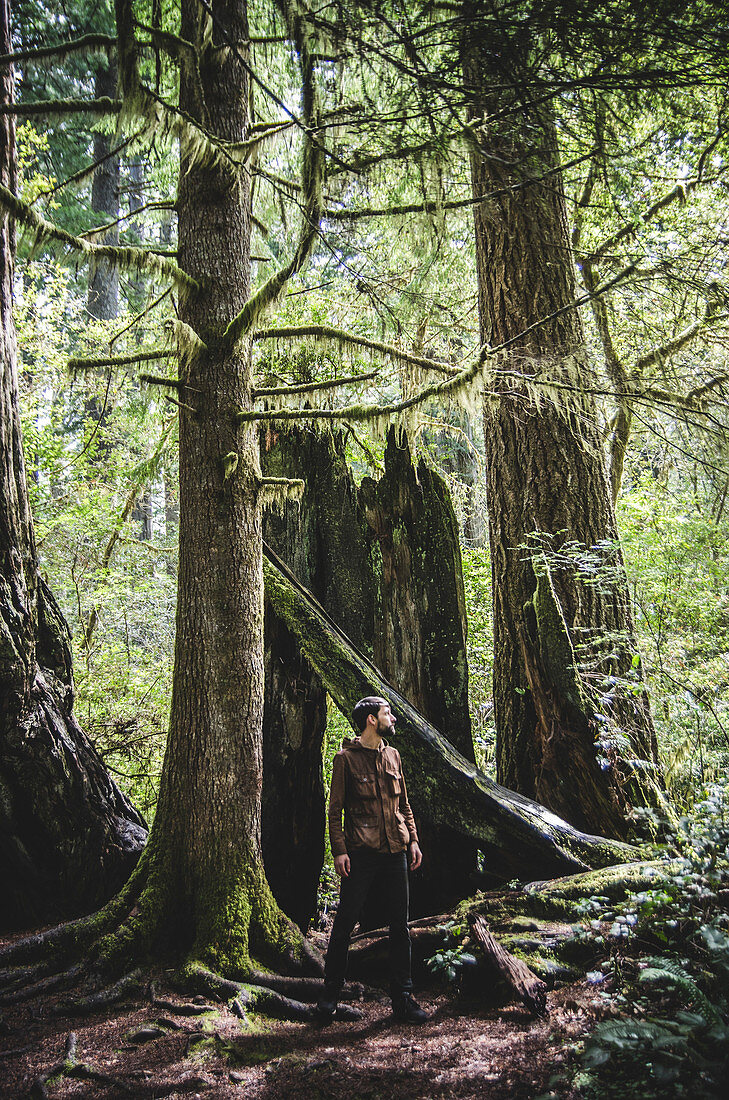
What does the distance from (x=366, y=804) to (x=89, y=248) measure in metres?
4.32

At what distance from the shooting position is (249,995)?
387cm

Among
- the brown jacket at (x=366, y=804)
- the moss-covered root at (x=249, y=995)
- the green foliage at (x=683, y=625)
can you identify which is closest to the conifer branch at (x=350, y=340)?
the green foliage at (x=683, y=625)

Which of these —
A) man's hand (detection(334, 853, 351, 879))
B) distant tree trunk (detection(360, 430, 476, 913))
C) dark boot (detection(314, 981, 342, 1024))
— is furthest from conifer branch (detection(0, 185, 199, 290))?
dark boot (detection(314, 981, 342, 1024))

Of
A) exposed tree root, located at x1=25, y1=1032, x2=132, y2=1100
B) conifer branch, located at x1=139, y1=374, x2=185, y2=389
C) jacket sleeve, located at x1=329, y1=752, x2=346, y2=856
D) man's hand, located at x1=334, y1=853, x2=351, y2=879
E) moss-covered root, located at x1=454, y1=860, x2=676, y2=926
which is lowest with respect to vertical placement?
exposed tree root, located at x1=25, y1=1032, x2=132, y2=1100

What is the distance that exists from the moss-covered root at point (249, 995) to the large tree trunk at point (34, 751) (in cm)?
142

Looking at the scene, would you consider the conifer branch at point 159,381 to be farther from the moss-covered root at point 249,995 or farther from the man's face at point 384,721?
the moss-covered root at point 249,995

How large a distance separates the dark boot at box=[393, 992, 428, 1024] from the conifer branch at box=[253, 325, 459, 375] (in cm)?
455

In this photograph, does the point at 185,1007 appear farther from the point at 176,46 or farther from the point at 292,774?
the point at 176,46

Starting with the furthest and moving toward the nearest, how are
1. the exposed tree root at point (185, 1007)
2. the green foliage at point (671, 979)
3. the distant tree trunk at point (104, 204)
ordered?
the distant tree trunk at point (104, 204), the exposed tree root at point (185, 1007), the green foliage at point (671, 979)

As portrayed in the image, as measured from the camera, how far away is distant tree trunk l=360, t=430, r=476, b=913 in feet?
19.8

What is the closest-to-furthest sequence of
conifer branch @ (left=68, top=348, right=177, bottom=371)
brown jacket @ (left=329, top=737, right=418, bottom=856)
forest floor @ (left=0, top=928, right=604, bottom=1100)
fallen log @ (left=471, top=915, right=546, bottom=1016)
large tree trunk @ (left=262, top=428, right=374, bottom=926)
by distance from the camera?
1. forest floor @ (left=0, top=928, right=604, bottom=1100)
2. fallen log @ (left=471, top=915, right=546, bottom=1016)
3. brown jacket @ (left=329, top=737, right=418, bottom=856)
4. conifer branch @ (left=68, top=348, right=177, bottom=371)
5. large tree trunk @ (left=262, top=428, right=374, bottom=926)

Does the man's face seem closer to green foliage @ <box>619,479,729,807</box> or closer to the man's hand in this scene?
the man's hand

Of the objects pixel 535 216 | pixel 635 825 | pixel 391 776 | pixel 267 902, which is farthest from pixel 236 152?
pixel 635 825

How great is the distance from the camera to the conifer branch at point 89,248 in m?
4.20
